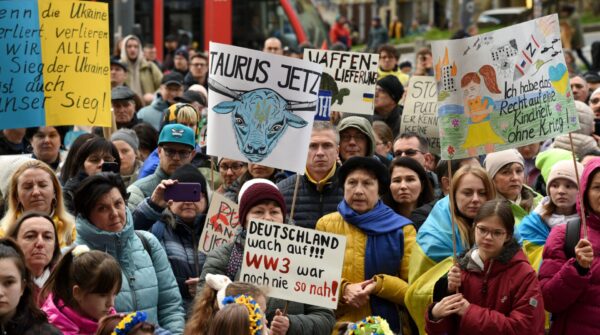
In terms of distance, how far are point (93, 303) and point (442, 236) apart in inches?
86.8

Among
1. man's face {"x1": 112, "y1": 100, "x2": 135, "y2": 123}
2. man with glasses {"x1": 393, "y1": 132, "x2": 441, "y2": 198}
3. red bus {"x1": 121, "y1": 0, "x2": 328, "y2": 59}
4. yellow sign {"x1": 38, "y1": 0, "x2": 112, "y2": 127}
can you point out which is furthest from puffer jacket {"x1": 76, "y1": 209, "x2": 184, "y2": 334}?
red bus {"x1": 121, "y1": 0, "x2": 328, "y2": 59}

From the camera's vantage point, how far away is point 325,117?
10.3m

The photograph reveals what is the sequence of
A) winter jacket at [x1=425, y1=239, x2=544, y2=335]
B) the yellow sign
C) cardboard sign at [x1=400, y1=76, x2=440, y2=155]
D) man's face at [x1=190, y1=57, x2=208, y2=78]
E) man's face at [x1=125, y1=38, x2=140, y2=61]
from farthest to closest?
man's face at [x1=125, y1=38, x2=140, y2=61] < man's face at [x1=190, y1=57, x2=208, y2=78] < cardboard sign at [x1=400, y1=76, x2=440, y2=155] < the yellow sign < winter jacket at [x1=425, y1=239, x2=544, y2=335]

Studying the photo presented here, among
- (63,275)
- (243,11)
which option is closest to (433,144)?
(63,275)

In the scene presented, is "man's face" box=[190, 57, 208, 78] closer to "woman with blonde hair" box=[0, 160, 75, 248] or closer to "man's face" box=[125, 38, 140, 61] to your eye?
"man's face" box=[125, 38, 140, 61]

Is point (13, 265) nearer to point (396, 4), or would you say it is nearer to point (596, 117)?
point (596, 117)

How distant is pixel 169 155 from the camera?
998 centimetres

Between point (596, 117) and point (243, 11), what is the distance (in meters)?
16.2

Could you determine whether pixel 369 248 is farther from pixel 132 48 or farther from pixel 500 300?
pixel 132 48

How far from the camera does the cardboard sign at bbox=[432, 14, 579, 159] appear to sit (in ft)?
26.8

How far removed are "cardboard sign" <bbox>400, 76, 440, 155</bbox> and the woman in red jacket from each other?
4.36 meters

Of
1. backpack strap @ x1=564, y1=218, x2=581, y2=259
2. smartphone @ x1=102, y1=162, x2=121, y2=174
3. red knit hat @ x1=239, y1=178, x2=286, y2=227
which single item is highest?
smartphone @ x1=102, y1=162, x2=121, y2=174

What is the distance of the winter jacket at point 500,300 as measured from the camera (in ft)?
24.3

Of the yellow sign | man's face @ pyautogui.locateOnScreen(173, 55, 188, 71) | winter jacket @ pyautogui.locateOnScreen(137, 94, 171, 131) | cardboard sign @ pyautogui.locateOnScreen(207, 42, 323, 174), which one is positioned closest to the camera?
cardboard sign @ pyautogui.locateOnScreen(207, 42, 323, 174)
